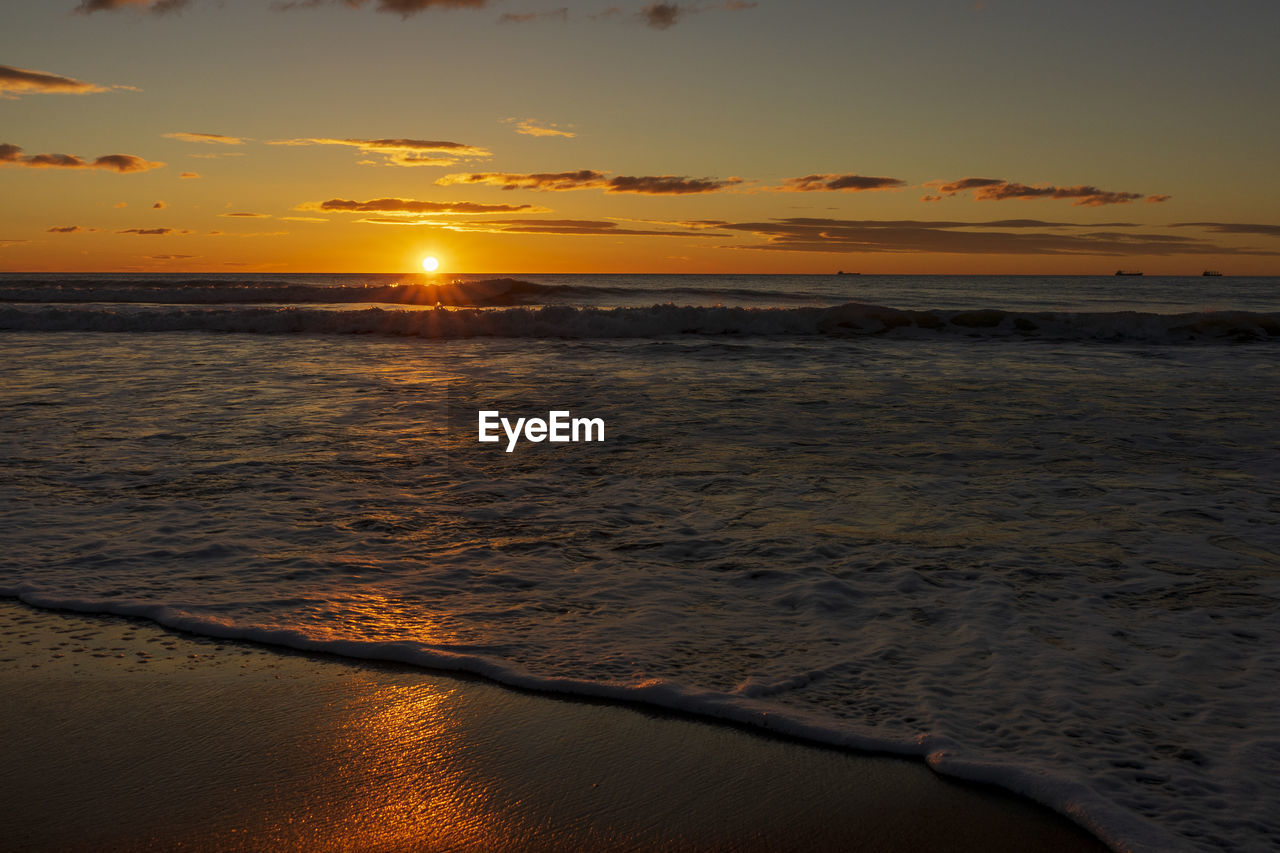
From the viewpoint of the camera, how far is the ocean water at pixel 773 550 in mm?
3350

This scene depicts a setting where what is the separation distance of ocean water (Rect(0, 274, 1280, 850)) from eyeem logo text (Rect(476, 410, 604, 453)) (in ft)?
0.78

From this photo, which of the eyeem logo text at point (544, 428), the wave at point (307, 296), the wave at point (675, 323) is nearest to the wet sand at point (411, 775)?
the eyeem logo text at point (544, 428)

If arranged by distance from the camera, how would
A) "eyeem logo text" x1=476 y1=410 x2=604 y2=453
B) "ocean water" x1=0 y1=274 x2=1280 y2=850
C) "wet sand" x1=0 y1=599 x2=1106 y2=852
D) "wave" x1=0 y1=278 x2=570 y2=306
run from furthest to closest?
"wave" x1=0 y1=278 x2=570 y2=306, "eyeem logo text" x1=476 y1=410 x2=604 y2=453, "ocean water" x1=0 y1=274 x2=1280 y2=850, "wet sand" x1=0 y1=599 x2=1106 y2=852

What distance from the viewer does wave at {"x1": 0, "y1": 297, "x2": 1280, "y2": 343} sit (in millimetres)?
21859

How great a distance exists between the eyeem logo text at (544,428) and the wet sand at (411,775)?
4955 mm

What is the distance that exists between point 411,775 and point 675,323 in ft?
69.0

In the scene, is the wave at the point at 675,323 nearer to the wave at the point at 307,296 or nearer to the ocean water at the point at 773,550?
the ocean water at the point at 773,550

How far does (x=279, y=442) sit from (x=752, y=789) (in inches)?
260

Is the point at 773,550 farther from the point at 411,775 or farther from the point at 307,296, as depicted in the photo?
the point at 307,296

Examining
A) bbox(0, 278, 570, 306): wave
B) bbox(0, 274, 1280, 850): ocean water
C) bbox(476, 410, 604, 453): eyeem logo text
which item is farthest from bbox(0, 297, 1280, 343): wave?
bbox(476, 410, 604, 453): eyeem logo text

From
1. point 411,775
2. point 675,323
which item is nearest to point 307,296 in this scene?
point 675,323

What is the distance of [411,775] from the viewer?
2.99 meters

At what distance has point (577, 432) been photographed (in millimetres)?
9102

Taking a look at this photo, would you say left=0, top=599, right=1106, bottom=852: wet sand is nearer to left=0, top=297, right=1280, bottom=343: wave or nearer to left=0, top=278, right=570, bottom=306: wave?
left=0, top=297, right=1280, bottom=343: wave
